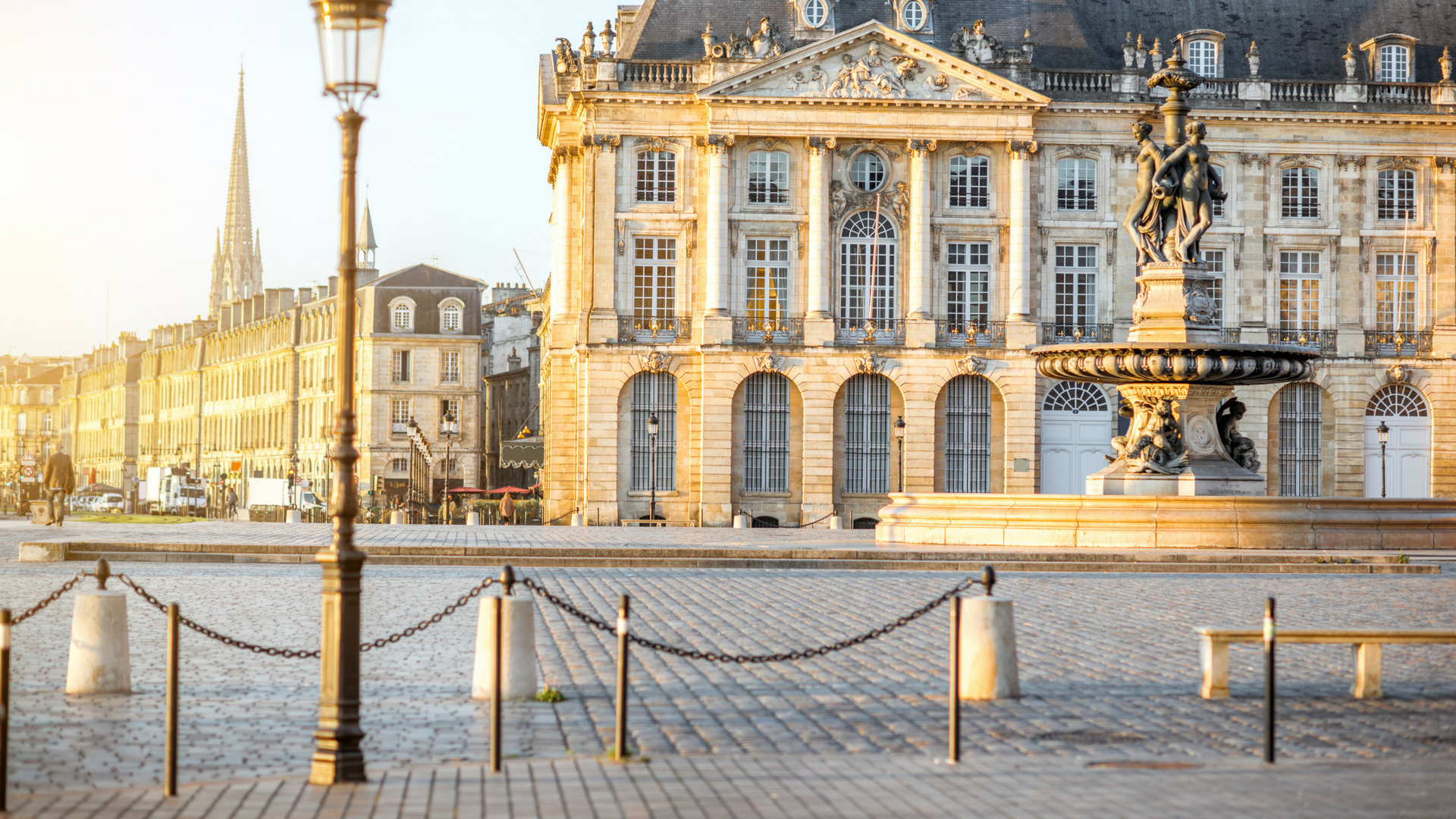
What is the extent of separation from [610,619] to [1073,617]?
4867mm

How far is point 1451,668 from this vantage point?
45.5ft

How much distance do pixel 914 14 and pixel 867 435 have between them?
46.4ft

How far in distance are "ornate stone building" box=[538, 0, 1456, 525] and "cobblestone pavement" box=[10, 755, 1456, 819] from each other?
4362cm

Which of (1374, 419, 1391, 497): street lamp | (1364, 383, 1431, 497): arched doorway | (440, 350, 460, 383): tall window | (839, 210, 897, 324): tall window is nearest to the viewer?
(1374, 419, 1391, 497): street lamp

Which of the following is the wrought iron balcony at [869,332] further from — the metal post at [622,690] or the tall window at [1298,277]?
the metal post at [622,690]

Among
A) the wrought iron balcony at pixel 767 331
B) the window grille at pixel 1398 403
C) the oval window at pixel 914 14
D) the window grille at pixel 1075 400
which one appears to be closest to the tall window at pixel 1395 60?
the window grille at pixel 1398 403

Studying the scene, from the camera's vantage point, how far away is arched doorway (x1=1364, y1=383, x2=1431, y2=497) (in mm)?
56406

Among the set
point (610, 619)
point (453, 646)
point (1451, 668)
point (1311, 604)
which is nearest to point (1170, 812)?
point (1451, 668)

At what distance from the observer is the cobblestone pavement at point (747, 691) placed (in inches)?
391

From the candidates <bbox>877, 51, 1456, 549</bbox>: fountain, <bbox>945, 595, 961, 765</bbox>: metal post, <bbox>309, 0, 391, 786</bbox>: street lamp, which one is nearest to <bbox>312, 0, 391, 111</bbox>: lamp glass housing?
<bbox>309, 0, 391, 786</bbox>: street lamp

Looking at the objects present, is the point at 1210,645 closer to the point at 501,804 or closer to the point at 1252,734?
the point at 1252,734

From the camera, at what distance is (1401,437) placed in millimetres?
56500

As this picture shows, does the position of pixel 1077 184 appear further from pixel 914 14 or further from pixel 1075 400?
pixel 914 14

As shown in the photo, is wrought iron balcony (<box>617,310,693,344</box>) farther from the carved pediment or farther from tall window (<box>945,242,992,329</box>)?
tall window (<box>945,242,992,329</box>)
